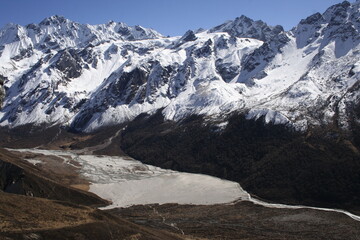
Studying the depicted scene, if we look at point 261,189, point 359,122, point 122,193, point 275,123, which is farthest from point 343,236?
point 275,123

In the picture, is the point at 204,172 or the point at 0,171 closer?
the point at 0,171

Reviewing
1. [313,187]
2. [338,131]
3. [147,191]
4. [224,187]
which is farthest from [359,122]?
[147,191]

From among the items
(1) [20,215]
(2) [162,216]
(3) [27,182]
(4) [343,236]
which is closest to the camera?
(1) [20,215]

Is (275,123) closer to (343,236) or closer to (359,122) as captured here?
(359,122)

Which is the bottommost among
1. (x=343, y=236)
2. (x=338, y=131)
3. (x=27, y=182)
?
(x=343, y=236)

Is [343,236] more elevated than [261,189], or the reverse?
[261,189]

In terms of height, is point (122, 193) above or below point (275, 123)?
below

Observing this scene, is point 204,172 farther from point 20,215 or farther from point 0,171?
point 20,215

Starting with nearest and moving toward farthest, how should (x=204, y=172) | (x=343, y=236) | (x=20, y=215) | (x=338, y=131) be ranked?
1. (x=20, y=215)
2. (x=343, y=236)
3. (x=338, y=131)
4. (x=204, y=172)

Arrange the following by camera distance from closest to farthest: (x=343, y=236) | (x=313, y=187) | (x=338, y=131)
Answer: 1. (x=343, y=236)
2. (x=313, y=187)
3. (x=338, y=131)
